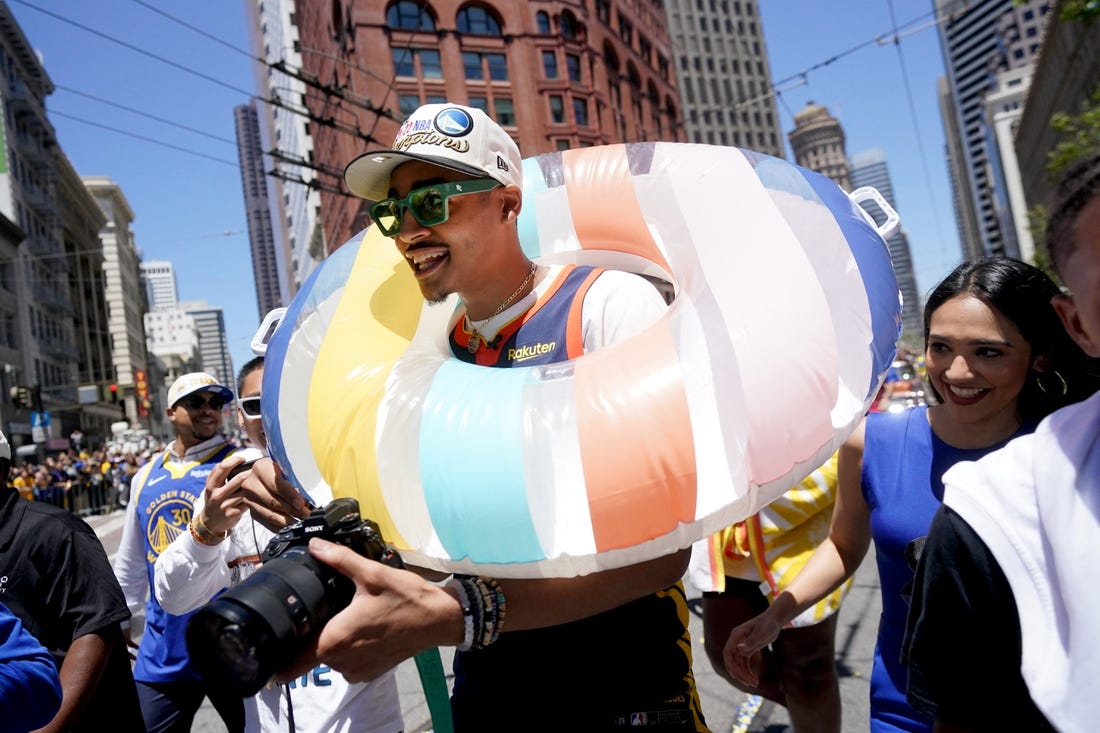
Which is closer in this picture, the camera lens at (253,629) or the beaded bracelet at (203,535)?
the camera lens at (253,629)

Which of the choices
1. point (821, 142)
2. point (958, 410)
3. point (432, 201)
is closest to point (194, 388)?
point (432, 201)

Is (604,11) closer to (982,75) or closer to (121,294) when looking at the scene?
(121,294)

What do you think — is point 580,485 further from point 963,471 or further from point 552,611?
point 963,471

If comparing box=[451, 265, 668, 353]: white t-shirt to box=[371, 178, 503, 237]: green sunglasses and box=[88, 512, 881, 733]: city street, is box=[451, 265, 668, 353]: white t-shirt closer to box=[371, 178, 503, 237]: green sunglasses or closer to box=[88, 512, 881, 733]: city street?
box=[371, 178, 503, 237]: green sunglasses

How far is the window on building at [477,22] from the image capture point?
43250mm

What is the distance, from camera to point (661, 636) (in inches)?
65.9

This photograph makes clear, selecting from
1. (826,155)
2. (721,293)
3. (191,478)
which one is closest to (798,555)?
(721,293)

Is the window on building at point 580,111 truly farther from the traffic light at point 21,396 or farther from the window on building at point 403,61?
the traffic light at point 21,396

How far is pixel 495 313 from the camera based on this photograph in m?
1.86

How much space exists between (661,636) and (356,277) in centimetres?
107

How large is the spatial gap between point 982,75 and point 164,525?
577ft

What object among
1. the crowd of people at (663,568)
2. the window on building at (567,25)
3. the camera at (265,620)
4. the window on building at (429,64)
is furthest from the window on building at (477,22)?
the camera at (265,620)

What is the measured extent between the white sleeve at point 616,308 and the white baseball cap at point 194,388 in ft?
9.40

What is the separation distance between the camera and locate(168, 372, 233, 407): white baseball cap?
13.5 ft
